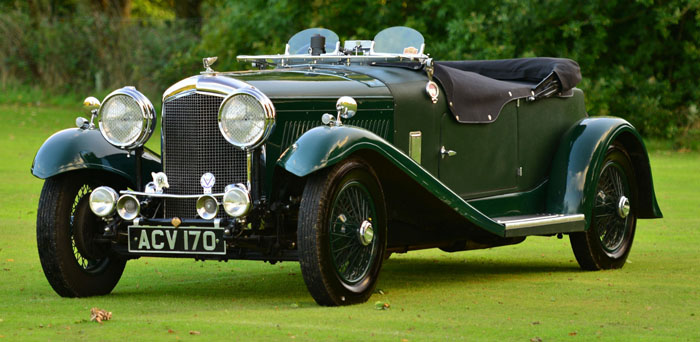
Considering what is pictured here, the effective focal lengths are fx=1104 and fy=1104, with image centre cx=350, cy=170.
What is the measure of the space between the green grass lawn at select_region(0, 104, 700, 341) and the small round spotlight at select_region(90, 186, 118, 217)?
1.70 feet

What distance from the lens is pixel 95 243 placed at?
6543mm

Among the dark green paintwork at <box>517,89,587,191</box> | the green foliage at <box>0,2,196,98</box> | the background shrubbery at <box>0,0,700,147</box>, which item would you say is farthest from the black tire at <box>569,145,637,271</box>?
the green foliage at <box>0,2,196,98</box>

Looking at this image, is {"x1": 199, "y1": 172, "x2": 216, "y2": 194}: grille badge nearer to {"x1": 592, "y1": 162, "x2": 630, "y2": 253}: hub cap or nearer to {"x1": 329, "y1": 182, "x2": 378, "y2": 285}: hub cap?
{"x1": 329, "y1": 182, "x2": 378, "y2": 285}: hub cap

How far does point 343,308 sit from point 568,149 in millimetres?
2891

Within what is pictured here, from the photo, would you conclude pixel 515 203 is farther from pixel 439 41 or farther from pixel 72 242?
pixel 439 41

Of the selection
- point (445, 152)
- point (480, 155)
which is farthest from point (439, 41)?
point (445, 152)

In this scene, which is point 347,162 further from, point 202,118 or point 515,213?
point 515,213

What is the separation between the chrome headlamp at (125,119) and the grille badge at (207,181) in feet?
1.68

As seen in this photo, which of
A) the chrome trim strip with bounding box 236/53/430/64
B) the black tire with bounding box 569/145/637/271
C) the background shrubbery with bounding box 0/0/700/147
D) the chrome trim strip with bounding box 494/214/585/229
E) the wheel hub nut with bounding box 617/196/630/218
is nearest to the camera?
the chrome trim strip with bounding box 494/214/585/229

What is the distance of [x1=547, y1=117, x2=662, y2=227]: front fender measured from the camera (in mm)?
7793

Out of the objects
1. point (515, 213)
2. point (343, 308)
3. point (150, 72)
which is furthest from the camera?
point (150, 72)

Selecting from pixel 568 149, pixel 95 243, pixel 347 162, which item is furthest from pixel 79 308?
pixel 568 149

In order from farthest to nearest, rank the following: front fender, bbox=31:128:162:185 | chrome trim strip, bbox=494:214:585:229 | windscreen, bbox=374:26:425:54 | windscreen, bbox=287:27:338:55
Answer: windscreen, bbox=287:27:338:55 → windscreen, bbox=374:26:425:54 → chrome trim strip, bbox=494:214:585:229 → front fender, bbox=31:128:162:185

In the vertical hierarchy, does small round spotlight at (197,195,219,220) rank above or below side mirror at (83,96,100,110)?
below
